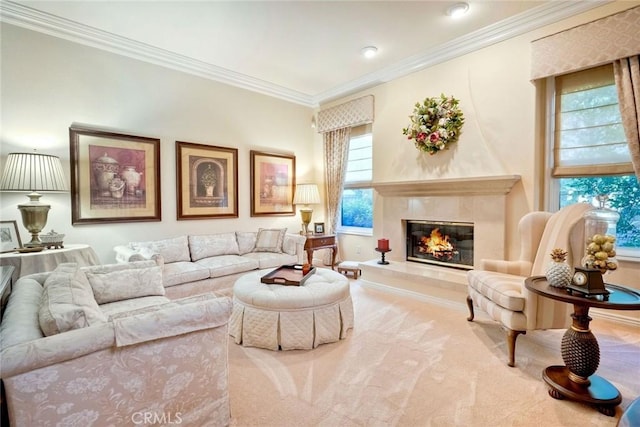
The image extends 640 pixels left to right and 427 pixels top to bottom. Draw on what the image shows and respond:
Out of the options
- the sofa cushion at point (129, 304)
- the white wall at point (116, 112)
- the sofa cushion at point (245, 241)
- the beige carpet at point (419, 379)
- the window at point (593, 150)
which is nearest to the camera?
the beige carpet at point (419, 379)

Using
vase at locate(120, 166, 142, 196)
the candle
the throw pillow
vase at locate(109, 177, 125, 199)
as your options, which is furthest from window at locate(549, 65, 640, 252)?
vase at locate(109, 177, 125, 199)

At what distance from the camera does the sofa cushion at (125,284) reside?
7.61ft

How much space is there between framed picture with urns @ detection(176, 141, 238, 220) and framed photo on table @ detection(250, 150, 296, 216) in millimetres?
350

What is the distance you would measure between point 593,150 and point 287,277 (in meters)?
3.36

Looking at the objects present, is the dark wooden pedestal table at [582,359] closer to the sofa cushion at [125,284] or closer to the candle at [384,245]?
the candle at [384,245]

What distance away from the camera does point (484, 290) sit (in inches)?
104

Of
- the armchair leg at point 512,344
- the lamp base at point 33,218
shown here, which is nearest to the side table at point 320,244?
the armchair leg at point 512,344

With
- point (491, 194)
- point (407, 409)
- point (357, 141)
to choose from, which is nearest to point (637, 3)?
point (491, 194)

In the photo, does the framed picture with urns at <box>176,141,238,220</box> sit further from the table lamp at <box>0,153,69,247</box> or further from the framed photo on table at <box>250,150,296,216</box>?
the table lamp at <box>0,153,69,247</box>

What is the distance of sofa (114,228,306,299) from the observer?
332 centimetres

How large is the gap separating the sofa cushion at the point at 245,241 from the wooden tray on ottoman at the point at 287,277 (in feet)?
4.70

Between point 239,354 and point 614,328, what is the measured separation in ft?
11.5

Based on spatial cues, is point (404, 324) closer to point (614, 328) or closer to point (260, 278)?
point (260, 278)

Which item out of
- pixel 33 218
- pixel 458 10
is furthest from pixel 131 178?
pixel 458 10
